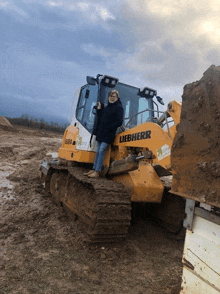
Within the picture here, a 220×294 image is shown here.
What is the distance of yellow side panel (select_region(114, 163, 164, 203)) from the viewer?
429cm

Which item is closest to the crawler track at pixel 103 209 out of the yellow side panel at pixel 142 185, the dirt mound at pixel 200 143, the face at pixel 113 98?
the yellow side panel at pixel 142 185

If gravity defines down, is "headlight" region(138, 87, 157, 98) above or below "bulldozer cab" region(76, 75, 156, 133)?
above

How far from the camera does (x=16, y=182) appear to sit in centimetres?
807

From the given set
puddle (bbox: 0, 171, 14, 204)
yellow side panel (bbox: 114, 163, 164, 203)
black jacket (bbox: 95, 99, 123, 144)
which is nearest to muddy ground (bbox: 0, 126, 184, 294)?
puddle (bbox: 0, 171, 14, 204)

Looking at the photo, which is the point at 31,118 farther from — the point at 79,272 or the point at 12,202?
the point at 79,272

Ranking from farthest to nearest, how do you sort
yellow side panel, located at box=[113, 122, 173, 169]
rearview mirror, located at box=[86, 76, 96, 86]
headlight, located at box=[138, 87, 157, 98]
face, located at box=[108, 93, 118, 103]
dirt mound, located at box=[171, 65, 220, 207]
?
headlight, located at box=[138, 87, 157, 98] → rearview mirror, located at box=[86, 76, 96, 86] → face, located at box=[108, 93, 118, 103] → yellow side panel, located at box=[113, 122, 173, 169] → dirt mound, located at box=[171, 65, 220, 207]

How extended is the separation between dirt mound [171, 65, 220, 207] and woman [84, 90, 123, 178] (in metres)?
2.84

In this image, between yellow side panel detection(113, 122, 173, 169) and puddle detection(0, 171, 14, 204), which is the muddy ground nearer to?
puddle detection(0, 171, 14, 204)

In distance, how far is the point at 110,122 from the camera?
15.6 ft

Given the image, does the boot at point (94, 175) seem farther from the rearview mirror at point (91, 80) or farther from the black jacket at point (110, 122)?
the rearview mirror at point (91, 80)

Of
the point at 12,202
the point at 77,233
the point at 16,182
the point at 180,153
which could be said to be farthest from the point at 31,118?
the point at 180,153

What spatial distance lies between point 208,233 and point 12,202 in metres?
5.36

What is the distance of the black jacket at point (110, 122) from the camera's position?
4.75m

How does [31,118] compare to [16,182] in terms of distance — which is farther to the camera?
[31,118]
